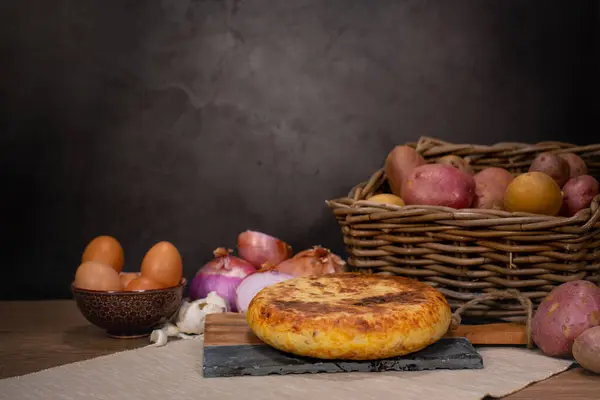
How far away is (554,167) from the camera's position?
4.47ft

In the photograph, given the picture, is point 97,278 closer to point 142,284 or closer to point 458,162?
point 142,284

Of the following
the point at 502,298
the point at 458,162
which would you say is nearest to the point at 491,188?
the point at 458,162

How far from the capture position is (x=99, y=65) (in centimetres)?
163

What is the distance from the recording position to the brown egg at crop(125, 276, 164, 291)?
1229 millimetres

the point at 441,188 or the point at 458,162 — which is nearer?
the point at 441,188

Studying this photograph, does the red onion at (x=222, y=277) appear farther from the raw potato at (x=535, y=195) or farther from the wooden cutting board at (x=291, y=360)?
the raw potato at (x=535, y=195)

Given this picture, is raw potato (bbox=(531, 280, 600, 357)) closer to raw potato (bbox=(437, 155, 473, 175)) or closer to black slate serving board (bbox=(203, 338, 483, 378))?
black slate serving board (bbox=(203, 338, 483, 378))

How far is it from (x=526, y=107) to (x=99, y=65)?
103 centimetres

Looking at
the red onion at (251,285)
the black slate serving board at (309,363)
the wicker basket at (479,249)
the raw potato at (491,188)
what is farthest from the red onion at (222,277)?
the raw potato at (491,188)

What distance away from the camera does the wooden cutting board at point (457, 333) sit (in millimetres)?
1104

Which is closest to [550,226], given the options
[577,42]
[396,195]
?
[396,195]

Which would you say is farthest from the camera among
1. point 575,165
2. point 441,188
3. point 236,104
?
point 236,104

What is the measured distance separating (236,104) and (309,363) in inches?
32.9

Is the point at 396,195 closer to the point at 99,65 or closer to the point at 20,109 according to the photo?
the point at 99,65
